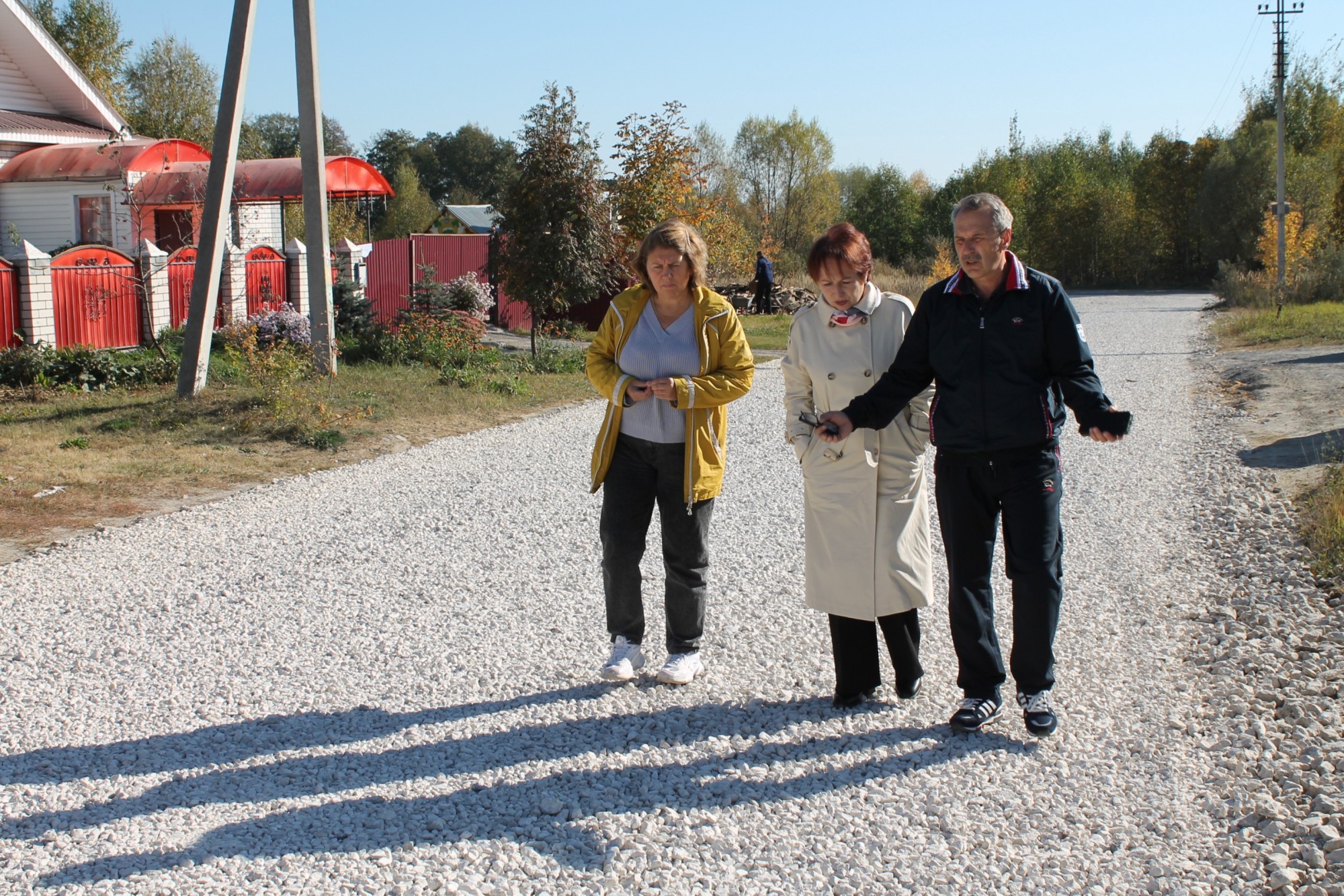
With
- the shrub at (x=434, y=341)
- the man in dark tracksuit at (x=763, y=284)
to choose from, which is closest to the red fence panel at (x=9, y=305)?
the shrub at (x=434, y=341)

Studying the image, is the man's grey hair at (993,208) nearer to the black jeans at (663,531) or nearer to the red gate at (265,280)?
the black jeans at (663,531)

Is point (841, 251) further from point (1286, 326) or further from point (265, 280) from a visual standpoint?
point (1286, 326)

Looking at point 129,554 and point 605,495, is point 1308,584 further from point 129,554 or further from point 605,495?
point 129,554

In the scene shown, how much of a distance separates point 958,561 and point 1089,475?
576 centimetres

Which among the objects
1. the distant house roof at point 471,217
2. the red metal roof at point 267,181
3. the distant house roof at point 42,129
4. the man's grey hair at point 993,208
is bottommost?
the man's grey hair at point 993,208

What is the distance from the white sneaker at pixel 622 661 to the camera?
187 inches

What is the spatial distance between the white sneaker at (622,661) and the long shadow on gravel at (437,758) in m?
0.33

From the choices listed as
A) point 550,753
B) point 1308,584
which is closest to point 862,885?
point 550,753

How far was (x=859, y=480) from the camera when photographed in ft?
14.1

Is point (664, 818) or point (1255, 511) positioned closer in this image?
point (664, 818)

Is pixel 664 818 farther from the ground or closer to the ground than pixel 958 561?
closer to the ground

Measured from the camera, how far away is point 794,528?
304 inches

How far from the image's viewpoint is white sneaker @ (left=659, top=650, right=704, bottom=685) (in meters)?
4.70

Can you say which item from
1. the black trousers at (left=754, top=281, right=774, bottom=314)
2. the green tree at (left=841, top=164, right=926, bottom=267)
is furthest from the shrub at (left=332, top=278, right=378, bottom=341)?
the green tree at (left=841, top=164, right=926, bottom=267)
